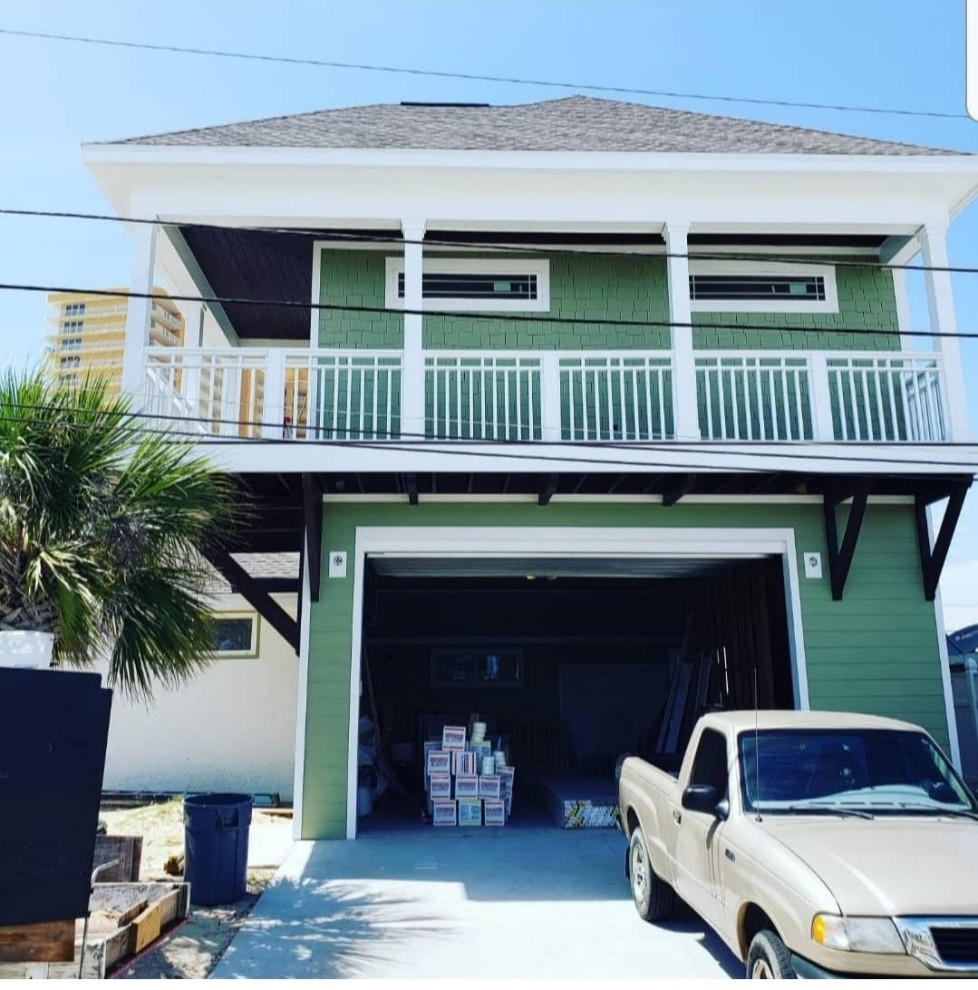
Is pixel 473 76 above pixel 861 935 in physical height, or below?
above

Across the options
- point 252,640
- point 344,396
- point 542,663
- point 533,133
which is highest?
point 533,133

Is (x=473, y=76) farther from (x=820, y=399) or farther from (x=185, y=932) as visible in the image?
(x=185, y=932)

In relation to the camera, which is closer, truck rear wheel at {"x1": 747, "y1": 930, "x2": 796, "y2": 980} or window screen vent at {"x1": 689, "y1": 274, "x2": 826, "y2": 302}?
truck rear wheel at {"x1": 747, "y1": 930, "x2": 796, "y2": 980}

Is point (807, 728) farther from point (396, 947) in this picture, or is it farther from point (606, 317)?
point (606, 317)

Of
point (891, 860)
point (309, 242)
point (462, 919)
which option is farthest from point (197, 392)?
point (891, 860)

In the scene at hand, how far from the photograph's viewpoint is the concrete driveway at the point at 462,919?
531 cm

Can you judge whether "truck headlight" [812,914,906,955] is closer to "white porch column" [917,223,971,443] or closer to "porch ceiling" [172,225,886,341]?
"white porch column" [917,223,971,443]

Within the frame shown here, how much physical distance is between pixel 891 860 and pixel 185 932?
15.2ft

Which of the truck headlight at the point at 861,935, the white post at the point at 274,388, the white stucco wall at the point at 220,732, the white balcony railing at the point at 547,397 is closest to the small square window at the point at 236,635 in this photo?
the white stucco wall at the point at 220,732

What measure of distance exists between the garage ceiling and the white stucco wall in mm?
2355

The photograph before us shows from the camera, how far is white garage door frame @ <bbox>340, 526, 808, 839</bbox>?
32.1 feet

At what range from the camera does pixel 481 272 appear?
10.7 metres

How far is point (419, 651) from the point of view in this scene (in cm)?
1479

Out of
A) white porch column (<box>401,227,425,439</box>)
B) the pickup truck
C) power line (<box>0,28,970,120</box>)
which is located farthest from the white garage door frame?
power line (<box>0,28,970,120</box>)
